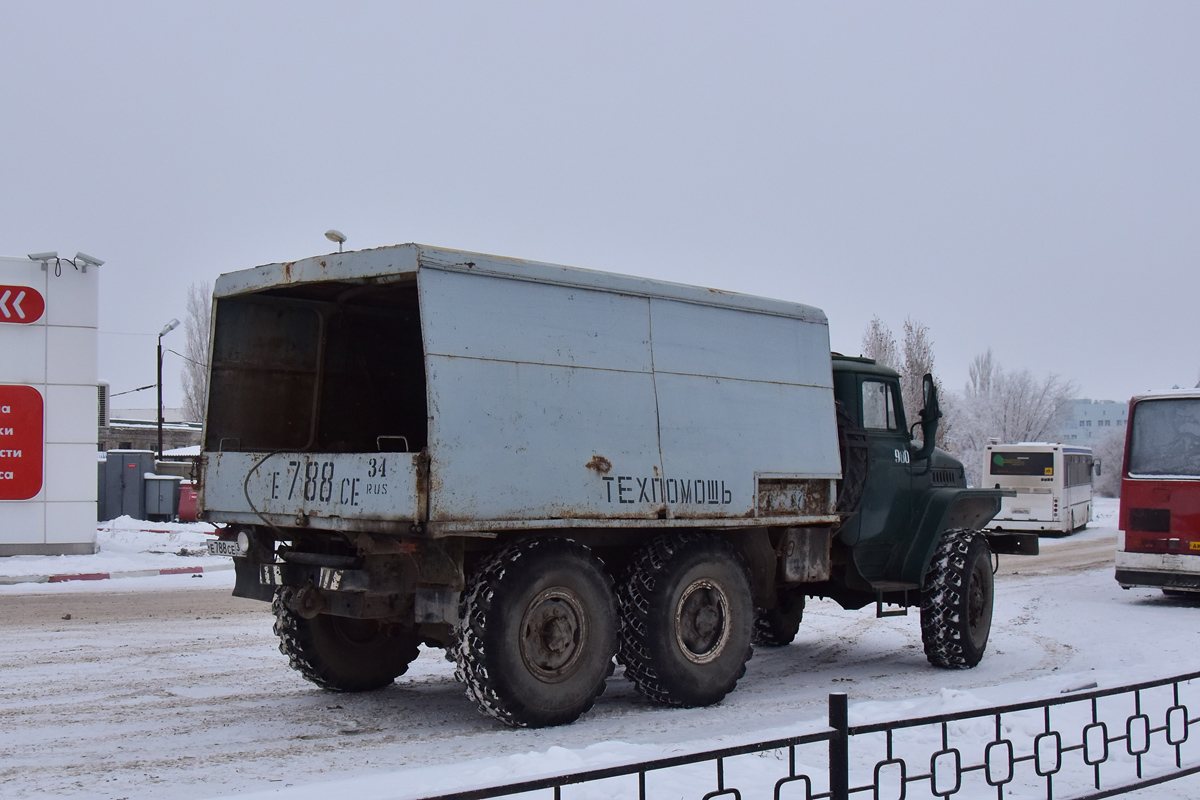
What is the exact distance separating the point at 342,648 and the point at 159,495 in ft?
79.6

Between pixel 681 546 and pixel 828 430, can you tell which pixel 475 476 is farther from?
pixel 828 430

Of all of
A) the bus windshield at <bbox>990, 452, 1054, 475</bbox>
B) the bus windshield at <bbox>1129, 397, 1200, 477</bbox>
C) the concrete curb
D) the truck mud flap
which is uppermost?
the bus windshield at <bbox>1129, 397, 1200, 477</bbox>

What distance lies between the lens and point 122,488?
101 ft

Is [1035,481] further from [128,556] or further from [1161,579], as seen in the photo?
[128,556]

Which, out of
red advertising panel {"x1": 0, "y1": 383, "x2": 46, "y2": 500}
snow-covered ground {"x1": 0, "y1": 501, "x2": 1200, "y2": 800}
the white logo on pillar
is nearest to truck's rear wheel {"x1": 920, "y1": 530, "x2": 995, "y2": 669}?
snow-covered ground {"x1": 0, "y1": 501, "x2": 1200, "y2": 800}

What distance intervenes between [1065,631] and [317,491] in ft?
31.1

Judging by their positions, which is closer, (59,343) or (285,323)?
(285,323)

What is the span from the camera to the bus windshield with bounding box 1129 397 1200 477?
51.1 ft

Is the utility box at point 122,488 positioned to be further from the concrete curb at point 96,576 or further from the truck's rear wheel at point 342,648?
the truck's rear wheel at point 342,648

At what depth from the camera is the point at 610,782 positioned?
19.1ft

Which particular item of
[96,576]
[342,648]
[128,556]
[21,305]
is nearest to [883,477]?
[342,648]

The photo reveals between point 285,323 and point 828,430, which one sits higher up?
point 285,323

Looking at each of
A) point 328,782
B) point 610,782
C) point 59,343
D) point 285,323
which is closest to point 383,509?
point 328,782

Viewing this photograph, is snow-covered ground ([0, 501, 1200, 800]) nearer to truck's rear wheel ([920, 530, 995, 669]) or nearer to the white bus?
truck's rear wheel ([920, 530, 995, 669])
